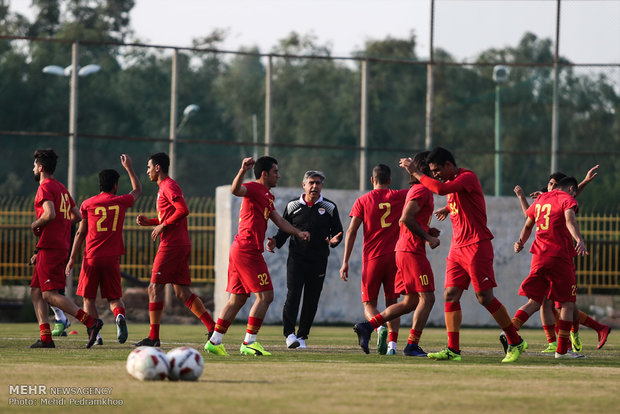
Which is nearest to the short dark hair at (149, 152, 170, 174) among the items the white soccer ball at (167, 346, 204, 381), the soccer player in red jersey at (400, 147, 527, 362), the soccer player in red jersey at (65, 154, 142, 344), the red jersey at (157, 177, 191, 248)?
the red jersey at (157, 177, 191, 248)

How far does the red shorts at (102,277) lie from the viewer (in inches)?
475

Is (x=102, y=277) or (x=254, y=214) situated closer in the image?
(x=254, y=214)

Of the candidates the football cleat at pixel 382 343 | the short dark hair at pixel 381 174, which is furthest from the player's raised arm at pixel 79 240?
the football cleat at pixel 382 343

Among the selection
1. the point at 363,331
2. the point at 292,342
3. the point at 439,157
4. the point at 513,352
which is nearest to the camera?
the point at 439,157

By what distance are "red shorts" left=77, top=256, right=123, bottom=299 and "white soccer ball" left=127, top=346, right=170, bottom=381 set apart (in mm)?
4372

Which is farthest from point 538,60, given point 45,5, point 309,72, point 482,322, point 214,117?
point 482,322

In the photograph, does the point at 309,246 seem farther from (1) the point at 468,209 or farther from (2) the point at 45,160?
(2) the point at 45,160

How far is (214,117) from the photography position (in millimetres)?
55594

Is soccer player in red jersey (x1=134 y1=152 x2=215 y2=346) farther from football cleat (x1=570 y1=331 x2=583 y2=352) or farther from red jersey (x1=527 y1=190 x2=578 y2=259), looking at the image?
football cleat (x1=570 y1=331 x2=583 y2=352)

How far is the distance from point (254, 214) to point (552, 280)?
3.26m

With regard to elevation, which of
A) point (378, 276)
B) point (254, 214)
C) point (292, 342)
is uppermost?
point (254, 214)

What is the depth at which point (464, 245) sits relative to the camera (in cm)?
1023

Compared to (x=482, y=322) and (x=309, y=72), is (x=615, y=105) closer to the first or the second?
(x=482, y=322)

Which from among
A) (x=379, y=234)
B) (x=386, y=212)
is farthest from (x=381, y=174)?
(x=379, y=234)
